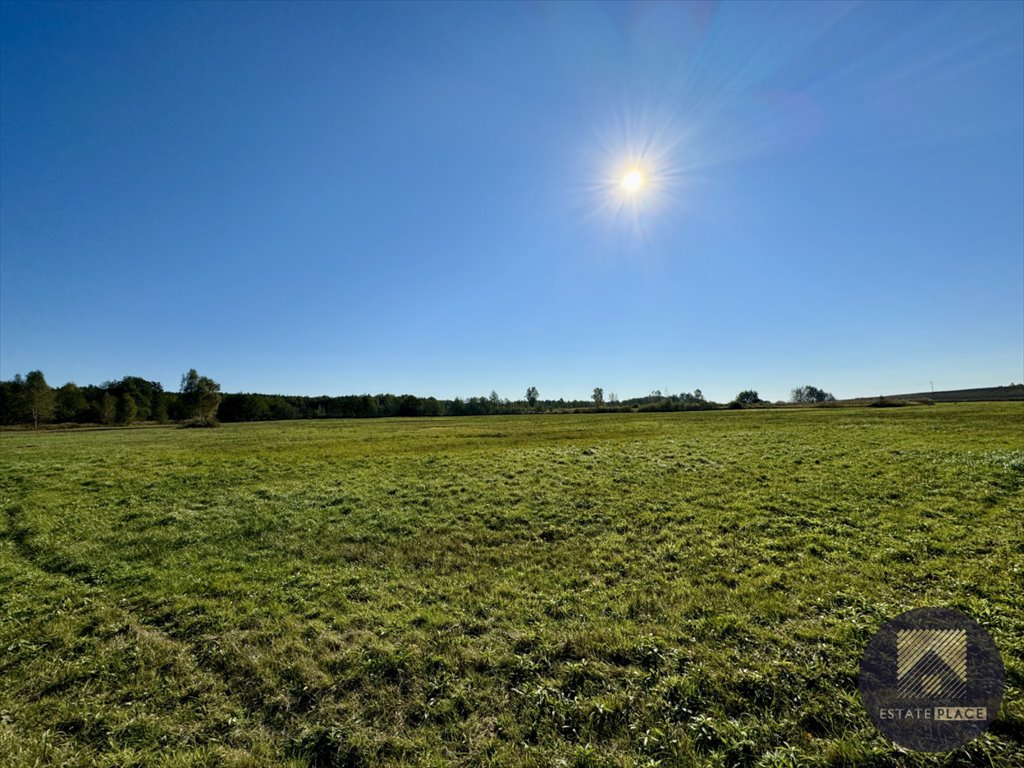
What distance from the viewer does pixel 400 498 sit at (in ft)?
74.1

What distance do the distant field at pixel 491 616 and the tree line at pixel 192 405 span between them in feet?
362

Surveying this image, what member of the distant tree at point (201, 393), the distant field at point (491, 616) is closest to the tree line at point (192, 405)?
the distant tree at point (201, 393)

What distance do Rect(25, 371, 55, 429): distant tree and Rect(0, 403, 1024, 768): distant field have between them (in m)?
136

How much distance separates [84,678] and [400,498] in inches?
572

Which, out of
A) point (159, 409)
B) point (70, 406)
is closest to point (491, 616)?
point (70, 406)

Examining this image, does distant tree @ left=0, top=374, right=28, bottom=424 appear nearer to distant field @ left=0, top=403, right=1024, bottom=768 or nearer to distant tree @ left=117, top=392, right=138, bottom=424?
distant tree @ left=117, top=392, right=138, bottom=424

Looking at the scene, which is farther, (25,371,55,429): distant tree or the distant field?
(25,371,55,429): distant tree

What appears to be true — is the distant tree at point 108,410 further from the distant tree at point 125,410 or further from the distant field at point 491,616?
the distant field at point 491,616

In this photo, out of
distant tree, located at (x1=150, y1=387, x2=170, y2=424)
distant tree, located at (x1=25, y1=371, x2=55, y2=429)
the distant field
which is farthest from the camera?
distant tree, located at (x1=150, y1=387, x2=170, y2=424)

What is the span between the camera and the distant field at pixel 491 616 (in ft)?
21.1

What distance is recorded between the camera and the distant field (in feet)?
21.1

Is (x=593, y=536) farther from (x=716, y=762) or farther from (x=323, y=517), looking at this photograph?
(x=323, y=517)

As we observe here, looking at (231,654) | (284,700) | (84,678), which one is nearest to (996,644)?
(284,700)

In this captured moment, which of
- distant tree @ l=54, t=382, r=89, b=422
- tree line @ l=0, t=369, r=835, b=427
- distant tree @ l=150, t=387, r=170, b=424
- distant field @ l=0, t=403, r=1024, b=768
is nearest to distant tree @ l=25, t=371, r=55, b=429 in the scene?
tree line @ l=0, t=369, r=835, b=427
